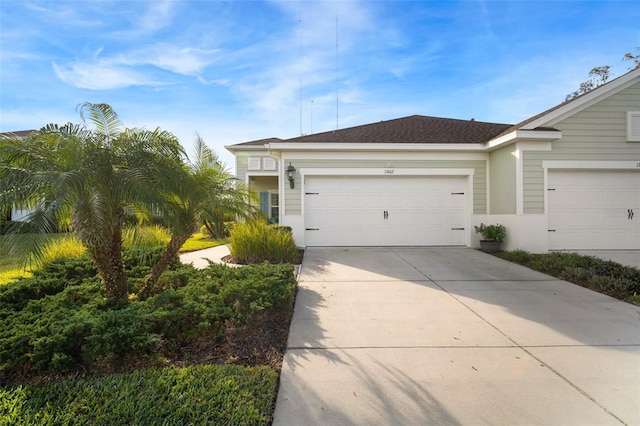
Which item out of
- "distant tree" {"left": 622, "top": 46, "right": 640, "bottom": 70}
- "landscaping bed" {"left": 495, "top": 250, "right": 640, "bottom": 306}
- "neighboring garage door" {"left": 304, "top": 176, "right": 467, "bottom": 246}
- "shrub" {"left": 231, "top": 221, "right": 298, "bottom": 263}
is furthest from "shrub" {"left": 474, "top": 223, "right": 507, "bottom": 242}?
"distant tree" {"left": 622, "top": 46, "right": 640, "bottom": 70}

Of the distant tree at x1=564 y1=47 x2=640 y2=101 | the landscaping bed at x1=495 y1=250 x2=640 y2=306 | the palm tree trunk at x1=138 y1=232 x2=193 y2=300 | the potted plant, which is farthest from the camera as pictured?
the distant tree at x1=564 y1=47 x2=640 y2=101

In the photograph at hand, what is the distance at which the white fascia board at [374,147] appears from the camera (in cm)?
920

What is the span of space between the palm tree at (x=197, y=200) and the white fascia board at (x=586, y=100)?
8.25 meters

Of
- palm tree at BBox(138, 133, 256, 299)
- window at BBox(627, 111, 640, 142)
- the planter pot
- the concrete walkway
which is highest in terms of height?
window at BBox(627, 111, 640, 142)

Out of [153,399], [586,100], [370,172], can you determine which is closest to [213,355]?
[153,399]

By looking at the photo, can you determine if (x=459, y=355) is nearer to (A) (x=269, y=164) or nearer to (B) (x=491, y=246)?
(B) (x=491, y=246)

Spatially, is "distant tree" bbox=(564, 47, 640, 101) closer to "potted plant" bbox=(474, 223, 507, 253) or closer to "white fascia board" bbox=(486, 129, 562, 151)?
"white fascia board" bbox=(486, 129, 562, 151)

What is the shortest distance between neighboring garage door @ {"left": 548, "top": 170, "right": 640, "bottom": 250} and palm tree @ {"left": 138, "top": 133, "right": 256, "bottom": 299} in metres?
8.94

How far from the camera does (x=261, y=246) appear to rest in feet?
24.5

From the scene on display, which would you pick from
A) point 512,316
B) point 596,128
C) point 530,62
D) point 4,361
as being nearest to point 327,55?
point 530,62

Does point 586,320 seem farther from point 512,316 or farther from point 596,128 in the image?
point 596,128

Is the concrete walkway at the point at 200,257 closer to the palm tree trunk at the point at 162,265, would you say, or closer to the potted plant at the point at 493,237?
the palm tree trunk at the point at 162,265

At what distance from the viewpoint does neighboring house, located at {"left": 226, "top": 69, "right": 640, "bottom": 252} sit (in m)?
8.30

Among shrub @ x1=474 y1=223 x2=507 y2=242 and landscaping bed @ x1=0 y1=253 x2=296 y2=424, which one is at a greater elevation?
shrub @ x1=474 y1=223 x2=507 y2=242
